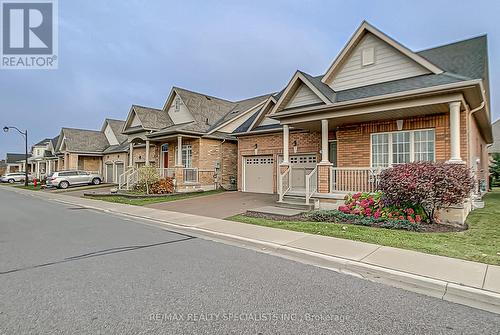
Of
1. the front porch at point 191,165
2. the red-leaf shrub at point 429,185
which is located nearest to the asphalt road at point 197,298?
the red-leaf shrub at point 429,185

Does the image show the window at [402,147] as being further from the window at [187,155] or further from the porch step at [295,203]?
the window at [187,155]

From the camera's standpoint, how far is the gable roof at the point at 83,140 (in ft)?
116

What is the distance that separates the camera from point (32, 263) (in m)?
5.66

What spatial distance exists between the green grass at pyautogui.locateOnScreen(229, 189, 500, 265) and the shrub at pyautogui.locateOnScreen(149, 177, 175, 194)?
419 inches

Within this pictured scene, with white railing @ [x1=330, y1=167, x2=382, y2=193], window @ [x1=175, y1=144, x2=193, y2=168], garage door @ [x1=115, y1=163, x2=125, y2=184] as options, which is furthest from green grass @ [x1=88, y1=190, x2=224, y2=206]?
garage door @ [x1=115, y1=163, x2=125, y2=184]

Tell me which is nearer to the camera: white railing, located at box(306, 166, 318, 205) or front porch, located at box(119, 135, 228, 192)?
white railing, located at box(306, 166, 318, 205)

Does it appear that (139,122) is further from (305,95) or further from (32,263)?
(32,263)

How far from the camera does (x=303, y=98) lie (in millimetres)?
13234

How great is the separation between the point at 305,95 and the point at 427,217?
22.8 ft

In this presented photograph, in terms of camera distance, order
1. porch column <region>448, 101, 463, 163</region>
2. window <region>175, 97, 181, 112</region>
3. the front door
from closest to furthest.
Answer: porch column <region>448, 101, 463, 163</region>, the front door, window <region>175, 97, 181, 112</region>

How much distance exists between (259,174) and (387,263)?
46.8 ft

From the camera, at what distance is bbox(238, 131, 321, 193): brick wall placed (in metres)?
16.3

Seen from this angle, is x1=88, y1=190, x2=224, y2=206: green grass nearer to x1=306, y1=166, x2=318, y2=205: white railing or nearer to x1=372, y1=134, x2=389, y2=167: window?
x1=306, y1=166, x2=318, y2=205: white railing

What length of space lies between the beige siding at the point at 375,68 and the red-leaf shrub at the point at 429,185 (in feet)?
15.9
